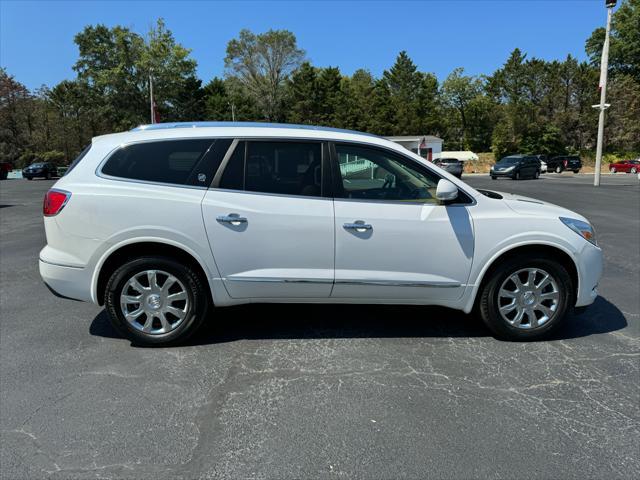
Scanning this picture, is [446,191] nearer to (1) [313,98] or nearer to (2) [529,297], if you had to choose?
(2) [529,297]

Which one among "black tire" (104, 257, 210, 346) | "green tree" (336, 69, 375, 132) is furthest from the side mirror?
"green tree" (336, 69, 375, 132)

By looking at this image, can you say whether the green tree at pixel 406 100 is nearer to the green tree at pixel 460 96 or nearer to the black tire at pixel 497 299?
the green tree at pixel 460 96

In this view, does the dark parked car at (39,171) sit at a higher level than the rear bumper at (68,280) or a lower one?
higher

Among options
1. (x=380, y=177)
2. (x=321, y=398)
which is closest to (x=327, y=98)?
(x=380, y=177)

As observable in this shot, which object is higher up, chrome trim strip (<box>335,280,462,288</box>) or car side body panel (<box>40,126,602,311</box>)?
car side body panel (<box>40,126,602,311</box>)

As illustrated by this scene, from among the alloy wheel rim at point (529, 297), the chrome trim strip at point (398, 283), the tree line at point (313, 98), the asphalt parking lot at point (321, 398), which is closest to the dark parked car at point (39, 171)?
the tree line at point (313, 98)

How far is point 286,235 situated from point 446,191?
1.31 metres

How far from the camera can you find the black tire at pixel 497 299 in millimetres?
3928

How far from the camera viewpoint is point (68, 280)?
3.85 m

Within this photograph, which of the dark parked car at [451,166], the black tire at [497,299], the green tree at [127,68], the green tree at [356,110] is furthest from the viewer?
the green tree at [356,110]

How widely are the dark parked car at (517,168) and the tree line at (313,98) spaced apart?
30.3 meters

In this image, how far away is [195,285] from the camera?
3838 millimetres

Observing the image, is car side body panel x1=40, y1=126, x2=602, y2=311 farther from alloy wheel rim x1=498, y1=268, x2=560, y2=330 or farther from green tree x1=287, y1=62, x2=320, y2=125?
green tree x1=287, y1=62, x2=320, y2=125

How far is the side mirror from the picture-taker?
3729 mm
